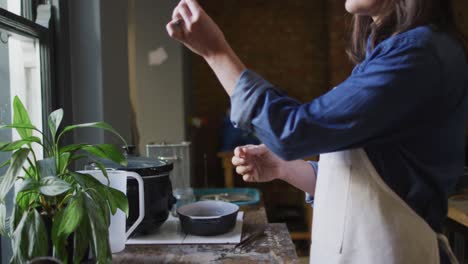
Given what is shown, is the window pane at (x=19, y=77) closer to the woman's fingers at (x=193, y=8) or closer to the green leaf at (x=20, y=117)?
the green leaf at (x=20, y=117)

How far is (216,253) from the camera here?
37.1 inches

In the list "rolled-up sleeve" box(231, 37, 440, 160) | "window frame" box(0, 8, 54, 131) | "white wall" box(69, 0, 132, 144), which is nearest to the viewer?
"rolled-up sleeve" box(231, 37, 440, 160)

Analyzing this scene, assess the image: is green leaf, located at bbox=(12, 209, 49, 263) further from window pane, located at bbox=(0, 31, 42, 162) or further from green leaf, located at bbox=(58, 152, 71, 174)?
window pane, located at bbox=(0, 31, 42, 162)

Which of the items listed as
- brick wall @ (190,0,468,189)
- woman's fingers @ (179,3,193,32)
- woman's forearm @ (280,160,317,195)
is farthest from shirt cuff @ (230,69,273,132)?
brick wall @ (190,0,468,189)

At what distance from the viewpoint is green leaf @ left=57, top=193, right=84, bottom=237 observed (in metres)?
0.62

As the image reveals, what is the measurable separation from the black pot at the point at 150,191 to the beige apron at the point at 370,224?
1.59ft

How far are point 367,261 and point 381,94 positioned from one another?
0.31 meters

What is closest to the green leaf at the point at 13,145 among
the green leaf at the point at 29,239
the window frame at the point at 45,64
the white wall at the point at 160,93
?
the green leaf at the point at 29,239

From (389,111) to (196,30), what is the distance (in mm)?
330

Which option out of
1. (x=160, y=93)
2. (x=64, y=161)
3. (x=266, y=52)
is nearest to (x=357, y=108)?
(x=64, y=161)

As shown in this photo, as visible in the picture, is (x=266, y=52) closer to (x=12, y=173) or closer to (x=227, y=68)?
(x=227, y=68)

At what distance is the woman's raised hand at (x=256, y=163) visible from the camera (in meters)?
0.95

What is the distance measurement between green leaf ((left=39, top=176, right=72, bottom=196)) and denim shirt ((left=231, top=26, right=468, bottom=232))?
11.0 inches

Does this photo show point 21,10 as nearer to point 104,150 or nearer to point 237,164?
point 104,150
